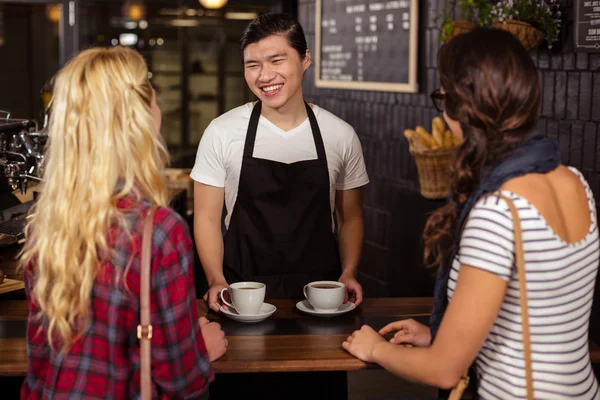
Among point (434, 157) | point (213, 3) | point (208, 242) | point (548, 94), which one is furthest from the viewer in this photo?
point (213, 3)

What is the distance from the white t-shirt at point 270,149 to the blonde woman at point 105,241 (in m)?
1.10

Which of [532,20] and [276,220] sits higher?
[532,20]

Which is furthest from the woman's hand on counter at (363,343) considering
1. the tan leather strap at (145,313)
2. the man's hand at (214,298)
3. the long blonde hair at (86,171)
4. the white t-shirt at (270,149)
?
the white t-shirt at (270,149)

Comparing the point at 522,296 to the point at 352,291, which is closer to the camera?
the point at 522,296

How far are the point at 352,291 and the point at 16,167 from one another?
4.44 ft

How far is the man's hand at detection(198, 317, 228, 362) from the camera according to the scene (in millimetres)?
1932

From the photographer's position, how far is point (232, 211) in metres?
2.78

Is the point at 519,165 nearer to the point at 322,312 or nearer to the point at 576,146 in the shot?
the point at 322,312

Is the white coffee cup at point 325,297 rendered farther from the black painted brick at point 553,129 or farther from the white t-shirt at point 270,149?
the black painted brick at point 553,129

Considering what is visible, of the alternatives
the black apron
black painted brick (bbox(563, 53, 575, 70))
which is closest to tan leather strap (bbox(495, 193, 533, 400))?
the black apron

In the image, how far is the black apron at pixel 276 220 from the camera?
2.73 meters

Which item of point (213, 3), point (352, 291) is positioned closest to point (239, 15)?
point (213, 3)

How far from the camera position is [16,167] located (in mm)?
3020

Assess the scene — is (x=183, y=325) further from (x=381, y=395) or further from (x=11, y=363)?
(x=381, y=395)
